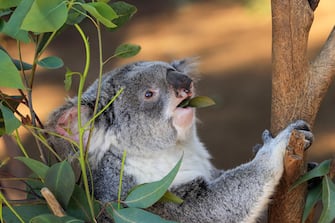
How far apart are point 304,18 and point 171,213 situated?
23.8 inches

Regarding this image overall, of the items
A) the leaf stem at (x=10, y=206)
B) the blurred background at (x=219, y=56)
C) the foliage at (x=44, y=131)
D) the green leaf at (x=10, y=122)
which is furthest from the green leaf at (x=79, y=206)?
the blurred background at (x=219, y=56)

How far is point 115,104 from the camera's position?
75.7 inches

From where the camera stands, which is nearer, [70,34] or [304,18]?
[304,18]

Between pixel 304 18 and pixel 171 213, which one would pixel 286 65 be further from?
pixel 171 213

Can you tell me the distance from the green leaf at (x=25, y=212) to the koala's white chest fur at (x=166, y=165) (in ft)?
1.41

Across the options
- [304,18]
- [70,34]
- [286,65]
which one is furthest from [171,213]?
[70,34]

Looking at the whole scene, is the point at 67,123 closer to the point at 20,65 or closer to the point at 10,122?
the point at 20,65

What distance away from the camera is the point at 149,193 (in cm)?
139

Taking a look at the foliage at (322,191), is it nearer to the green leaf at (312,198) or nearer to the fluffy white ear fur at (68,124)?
the green leaf at (312,198)

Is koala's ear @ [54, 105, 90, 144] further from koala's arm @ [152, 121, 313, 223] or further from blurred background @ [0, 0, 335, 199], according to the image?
blurred background @ [0, 0, 335, 199]

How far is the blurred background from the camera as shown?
14.3 feet

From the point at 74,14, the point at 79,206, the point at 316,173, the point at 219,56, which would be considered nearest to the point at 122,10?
the point at 74,14

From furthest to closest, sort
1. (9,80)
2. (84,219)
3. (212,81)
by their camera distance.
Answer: (212,81)
(84,219)
(9,80)

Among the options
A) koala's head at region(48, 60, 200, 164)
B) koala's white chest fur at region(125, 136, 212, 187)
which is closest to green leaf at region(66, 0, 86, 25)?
koala's head at region(48, 60, 200, 164)
